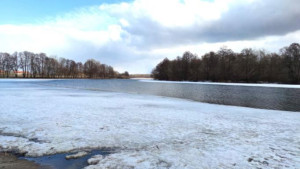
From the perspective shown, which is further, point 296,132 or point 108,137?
point 296,132

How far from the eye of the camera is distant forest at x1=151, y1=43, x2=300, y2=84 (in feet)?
192

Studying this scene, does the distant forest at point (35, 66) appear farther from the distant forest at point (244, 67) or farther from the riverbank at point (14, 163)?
the riverbank at point (14, 163)

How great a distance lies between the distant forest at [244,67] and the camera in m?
58.5

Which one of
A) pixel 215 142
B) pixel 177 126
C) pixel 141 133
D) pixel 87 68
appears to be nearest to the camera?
pixel 215 142

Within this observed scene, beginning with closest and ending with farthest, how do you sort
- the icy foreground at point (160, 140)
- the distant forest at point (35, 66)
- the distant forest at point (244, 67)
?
the icy foreground at point (160, 140) → the distant forest at point (244, 67) → the distant forest at point (35, 66)

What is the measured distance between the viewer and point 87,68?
138 m

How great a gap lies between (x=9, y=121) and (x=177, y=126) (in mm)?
7127

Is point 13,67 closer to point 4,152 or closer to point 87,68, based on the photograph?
point 87,68

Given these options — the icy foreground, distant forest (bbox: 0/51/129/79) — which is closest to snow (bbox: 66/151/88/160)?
the icy foreground

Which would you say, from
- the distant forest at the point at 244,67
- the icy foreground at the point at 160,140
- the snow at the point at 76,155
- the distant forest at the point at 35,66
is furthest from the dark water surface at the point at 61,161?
the distant forest at the point at 35,66

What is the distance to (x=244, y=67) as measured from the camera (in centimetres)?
6625

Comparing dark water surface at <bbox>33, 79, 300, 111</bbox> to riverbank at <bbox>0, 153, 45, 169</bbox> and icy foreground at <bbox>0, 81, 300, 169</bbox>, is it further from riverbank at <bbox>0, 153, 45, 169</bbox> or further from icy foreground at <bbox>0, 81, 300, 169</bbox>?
riverbank at <bbox>0, 153, 45, 169</bbox>

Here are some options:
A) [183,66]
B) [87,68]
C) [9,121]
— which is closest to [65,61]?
[87,68]

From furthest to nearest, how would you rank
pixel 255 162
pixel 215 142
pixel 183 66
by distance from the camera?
pixel 183 66
pixel 215 142
pixel 255 162
